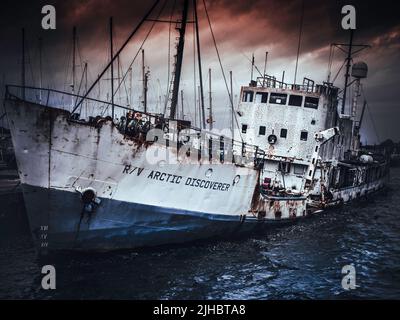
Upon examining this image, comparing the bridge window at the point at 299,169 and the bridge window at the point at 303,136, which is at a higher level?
the bridge window at the point at 303,136

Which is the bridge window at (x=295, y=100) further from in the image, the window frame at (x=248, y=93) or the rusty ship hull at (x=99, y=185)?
the rusty ship hull at (x=99, y=185)

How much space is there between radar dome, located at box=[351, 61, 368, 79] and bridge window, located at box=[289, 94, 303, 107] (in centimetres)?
1604

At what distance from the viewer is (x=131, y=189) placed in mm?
10711

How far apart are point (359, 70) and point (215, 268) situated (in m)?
28.0

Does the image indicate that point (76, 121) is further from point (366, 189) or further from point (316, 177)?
point (366, 189)

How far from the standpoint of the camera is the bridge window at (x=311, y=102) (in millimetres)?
18812

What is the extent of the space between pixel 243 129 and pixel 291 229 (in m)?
6.86

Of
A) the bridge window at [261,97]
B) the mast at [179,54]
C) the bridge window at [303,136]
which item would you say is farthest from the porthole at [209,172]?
the bridge window at [261,97]

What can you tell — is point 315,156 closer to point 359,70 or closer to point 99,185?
point 99,185

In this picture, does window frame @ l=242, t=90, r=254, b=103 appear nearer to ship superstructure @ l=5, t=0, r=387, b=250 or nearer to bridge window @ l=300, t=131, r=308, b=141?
bridge window @ l=300, t=131, r=308, b=141

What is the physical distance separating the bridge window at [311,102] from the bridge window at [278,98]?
1.27 m

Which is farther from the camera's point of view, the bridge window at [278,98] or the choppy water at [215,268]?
the bridge window at [278,98]
